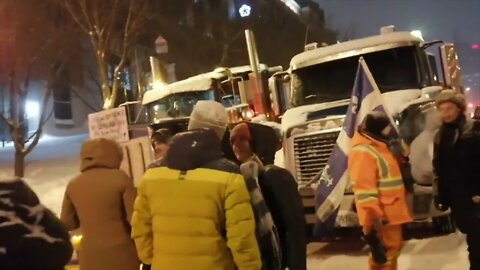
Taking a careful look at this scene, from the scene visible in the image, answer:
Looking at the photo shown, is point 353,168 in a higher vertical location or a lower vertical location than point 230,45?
lower

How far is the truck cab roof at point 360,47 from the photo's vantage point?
10008 millimetres

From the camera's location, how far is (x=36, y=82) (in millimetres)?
26891

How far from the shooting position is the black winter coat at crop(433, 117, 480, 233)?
4.92m

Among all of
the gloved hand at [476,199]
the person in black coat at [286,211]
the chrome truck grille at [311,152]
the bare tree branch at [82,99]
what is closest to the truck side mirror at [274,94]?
the chrome truck grille at [311,152]

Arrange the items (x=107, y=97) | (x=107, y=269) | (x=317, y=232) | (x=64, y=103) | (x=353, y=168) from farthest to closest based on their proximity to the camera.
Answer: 1. (x=64, y=103)
2. (x=107, y=97)
3. (x=317, y=232)
4. (x=353, y=168)
5. (x=107, y=269)

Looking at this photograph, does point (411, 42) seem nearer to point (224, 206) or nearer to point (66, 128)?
point (224, 206)

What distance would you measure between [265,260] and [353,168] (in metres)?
1.86

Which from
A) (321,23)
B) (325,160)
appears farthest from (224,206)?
(321,23)

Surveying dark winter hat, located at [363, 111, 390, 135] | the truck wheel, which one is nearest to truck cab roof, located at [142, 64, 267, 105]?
the truck wheel

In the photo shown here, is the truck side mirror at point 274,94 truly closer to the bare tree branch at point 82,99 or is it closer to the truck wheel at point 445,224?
the truck wheel at point 445,224

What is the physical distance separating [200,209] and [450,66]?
7.79 metres

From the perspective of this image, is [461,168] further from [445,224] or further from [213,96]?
[213,96]

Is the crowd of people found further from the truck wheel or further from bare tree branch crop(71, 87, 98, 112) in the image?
bare tree branch crop(71, 87, 98, 112)

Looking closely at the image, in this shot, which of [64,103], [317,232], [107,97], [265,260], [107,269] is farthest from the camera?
[64,103]
